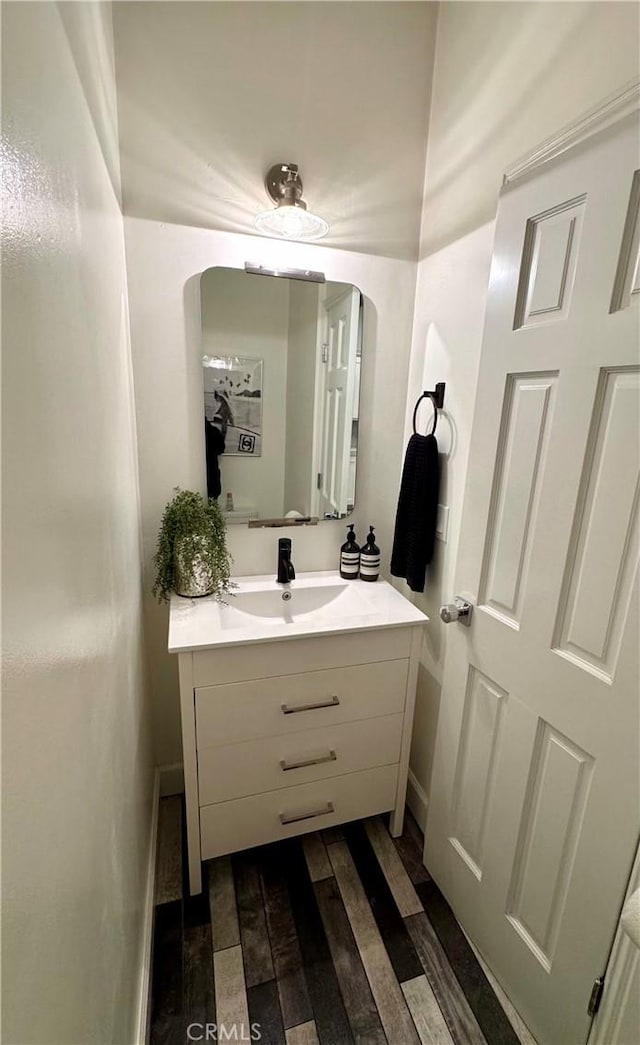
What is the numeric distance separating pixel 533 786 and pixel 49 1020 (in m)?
0.99

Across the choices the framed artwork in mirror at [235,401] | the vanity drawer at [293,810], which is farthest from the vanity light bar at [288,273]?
the vanity drawer at [293,810]

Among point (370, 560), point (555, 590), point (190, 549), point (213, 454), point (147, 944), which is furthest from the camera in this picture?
point (370, 560)

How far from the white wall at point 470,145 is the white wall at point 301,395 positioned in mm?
375

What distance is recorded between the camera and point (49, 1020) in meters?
0.47

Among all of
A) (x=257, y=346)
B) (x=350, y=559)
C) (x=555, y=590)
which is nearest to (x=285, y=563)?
(x=350, y=559)

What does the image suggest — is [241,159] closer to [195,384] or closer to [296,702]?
[195,384]

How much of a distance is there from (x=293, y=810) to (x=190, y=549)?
870mm

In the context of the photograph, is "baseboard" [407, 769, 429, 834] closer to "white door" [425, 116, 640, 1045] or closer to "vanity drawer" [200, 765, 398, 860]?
"vanity drawer" [200, 765, 398, 860]

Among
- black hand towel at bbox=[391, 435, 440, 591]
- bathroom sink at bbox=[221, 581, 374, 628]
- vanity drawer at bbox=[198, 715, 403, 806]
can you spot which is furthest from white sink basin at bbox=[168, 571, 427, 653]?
vanity drawer at bbox=[198, 715, 403, 806]

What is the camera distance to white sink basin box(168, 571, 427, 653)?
123 centimetres

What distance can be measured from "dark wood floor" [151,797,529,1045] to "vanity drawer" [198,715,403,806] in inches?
13.4

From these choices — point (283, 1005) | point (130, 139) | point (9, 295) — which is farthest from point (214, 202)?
point (283, 1005)

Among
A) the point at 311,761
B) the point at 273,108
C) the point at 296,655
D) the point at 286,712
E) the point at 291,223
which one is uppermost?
the point at 273,108

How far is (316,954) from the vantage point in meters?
1.24
